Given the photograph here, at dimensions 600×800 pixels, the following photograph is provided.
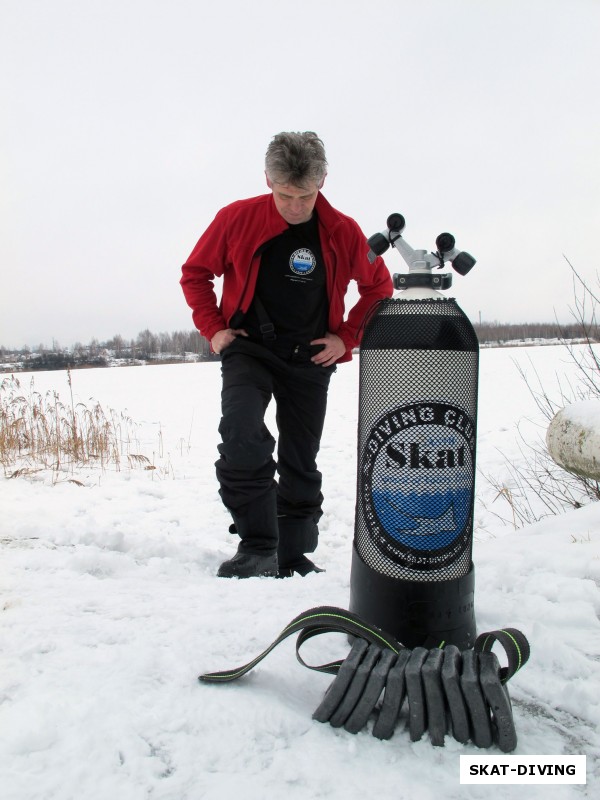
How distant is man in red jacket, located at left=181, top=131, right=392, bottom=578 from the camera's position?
318cm

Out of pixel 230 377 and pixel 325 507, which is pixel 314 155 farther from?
pixel 325 507

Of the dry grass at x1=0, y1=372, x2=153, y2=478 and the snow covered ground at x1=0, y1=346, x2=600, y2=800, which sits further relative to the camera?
the dry grass at x1=0, y1=372, x2=153, y2=478

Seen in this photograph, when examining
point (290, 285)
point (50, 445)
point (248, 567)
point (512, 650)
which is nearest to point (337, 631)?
point (512, 650)

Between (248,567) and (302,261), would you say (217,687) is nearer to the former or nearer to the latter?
(248,567)

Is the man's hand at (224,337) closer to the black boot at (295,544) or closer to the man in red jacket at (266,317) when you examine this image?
the man in red jacket at (266,317)

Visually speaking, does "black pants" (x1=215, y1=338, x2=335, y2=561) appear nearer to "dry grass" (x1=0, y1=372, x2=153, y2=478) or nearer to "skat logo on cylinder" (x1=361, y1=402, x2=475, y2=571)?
"skat logo on cylinder" (x1=361, y1=402, x2=475, y2=571)

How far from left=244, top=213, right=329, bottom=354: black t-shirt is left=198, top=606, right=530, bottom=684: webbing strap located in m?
1.94

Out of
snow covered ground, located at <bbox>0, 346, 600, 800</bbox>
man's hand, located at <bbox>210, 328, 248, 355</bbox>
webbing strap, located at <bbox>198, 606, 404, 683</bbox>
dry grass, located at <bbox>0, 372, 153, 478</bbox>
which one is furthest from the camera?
dry grass, located at <bbox>0, 372, 153, 478</bbox>

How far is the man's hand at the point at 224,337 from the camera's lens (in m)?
3.29

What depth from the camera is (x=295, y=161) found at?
110 inches

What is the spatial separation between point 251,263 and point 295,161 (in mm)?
593

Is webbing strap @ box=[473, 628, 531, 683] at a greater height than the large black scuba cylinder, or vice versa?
the large black scuba cylinder

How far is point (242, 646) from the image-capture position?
1801 millimetres

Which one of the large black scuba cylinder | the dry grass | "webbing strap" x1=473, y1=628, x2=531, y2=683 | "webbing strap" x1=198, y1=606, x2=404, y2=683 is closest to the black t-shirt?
the large black scuba cylinder
